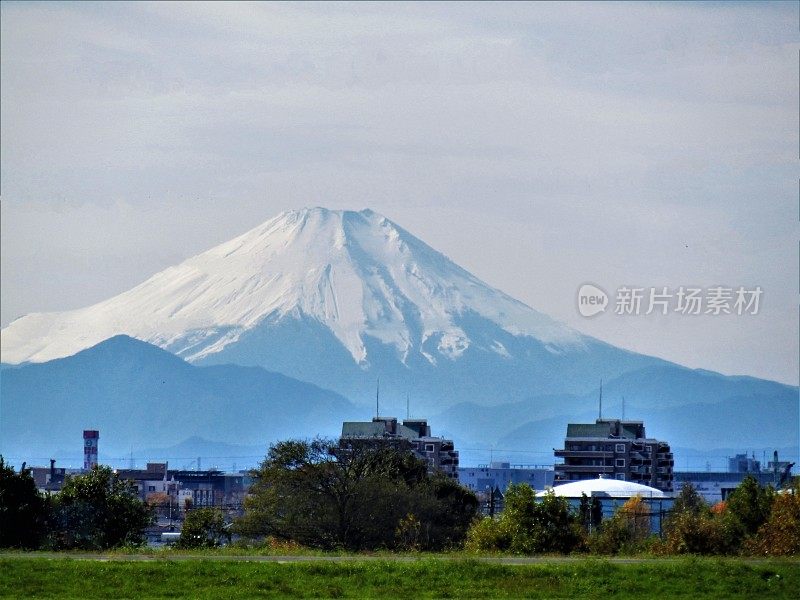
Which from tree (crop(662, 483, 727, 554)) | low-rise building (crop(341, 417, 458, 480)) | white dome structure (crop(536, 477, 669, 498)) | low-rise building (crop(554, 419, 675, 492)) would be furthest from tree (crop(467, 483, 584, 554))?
low-rise building (crop(341, 417, 458, 480))

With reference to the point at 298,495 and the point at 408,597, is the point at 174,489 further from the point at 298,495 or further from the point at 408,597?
the point at 408,597

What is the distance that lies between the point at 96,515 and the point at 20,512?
7.71ft

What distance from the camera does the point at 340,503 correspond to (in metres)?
40.9

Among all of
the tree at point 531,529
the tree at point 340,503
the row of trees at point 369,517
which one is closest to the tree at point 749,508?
the row of trees at point 369,517

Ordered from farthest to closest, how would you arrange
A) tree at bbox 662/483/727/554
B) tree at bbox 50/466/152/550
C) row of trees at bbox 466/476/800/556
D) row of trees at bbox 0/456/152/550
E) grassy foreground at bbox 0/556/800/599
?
1. tree at bbox 50/466/152/550
2. row of trees at bbox 0/456/152/550
3. row of trees at bbox 466/476/800/556
4. tree at bbox 662/483/727/554
5. grassy foreground at bbox 0/556/800/599

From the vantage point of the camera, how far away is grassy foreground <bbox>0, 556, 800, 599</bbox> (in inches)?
1066

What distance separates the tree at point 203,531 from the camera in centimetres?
4006

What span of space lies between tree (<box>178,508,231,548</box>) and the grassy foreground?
35.1 ft

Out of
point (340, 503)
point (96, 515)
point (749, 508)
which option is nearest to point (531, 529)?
point (340, 503)

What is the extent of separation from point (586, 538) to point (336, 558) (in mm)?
7433

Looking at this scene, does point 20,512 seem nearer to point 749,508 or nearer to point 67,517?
point 67,517

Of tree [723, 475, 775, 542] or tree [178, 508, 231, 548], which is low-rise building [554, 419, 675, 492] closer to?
tree [723, 475, 775, 542]

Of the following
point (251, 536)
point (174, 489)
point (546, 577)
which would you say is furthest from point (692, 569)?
point (174, 489)

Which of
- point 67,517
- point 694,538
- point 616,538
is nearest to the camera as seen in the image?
point 694,538
